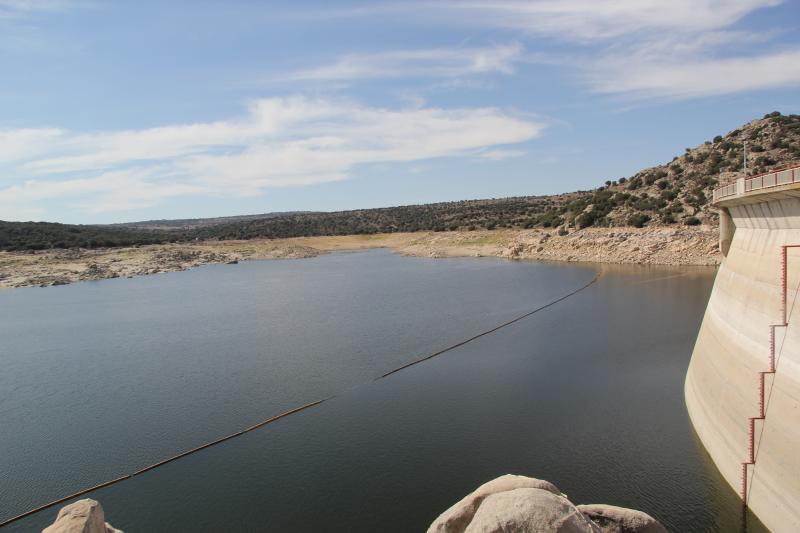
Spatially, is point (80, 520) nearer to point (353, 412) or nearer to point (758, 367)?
point (353, 412)

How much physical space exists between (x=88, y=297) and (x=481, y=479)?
1629 inches

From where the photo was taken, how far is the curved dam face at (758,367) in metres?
8.84

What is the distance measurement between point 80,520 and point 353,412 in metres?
9.23

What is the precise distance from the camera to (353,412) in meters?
16.0

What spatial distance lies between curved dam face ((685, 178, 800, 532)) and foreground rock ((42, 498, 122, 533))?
9917 millimetres

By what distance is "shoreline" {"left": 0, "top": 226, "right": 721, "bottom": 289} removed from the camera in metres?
48.7

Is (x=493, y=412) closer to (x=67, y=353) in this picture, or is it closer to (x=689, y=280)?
(x=67, y=353)

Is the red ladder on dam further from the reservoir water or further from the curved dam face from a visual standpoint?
the reservoir water

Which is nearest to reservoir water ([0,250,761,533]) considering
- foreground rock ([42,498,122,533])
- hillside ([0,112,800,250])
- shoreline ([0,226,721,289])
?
foreground rock ([42,498,122,533])

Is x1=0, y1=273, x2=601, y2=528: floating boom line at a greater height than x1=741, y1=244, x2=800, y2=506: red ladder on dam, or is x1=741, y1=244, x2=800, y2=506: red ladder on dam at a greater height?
x1=741, y1=244, x2=800, y2=506: red ladder on dam

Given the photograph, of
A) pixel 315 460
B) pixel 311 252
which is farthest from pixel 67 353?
pixel 311 252

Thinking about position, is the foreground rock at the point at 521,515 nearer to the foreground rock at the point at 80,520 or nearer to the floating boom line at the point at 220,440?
the foreground rock at the point at 80,520

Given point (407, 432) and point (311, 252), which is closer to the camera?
point (407, 432)

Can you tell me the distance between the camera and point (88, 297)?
43.7m
